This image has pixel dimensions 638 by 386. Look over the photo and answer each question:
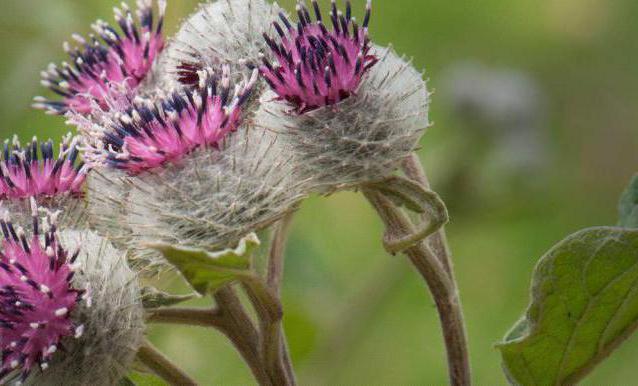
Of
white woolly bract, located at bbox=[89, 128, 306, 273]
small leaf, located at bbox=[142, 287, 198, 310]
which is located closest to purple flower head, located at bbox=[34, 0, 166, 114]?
white woolly bract, located at bbox=[89, 128, 306, 273]

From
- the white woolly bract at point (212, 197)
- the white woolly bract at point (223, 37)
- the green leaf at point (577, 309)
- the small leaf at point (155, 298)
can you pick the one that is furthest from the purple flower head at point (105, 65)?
the green leaf at point (577, 309)

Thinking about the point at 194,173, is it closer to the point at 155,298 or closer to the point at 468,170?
the point at 155,298

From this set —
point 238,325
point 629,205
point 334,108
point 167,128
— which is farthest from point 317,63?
point 629,205

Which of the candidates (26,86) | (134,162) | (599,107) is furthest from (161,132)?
(599,107)

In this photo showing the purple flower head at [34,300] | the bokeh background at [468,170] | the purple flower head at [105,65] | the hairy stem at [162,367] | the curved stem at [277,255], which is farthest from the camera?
the bokeh background at [468,170]

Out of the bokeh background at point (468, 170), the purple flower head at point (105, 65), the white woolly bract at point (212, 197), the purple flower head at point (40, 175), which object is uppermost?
the purple flower head at point (105, 65)

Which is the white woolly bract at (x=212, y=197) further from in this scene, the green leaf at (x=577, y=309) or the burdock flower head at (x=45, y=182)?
the green leaf at (x=577, y=309)
